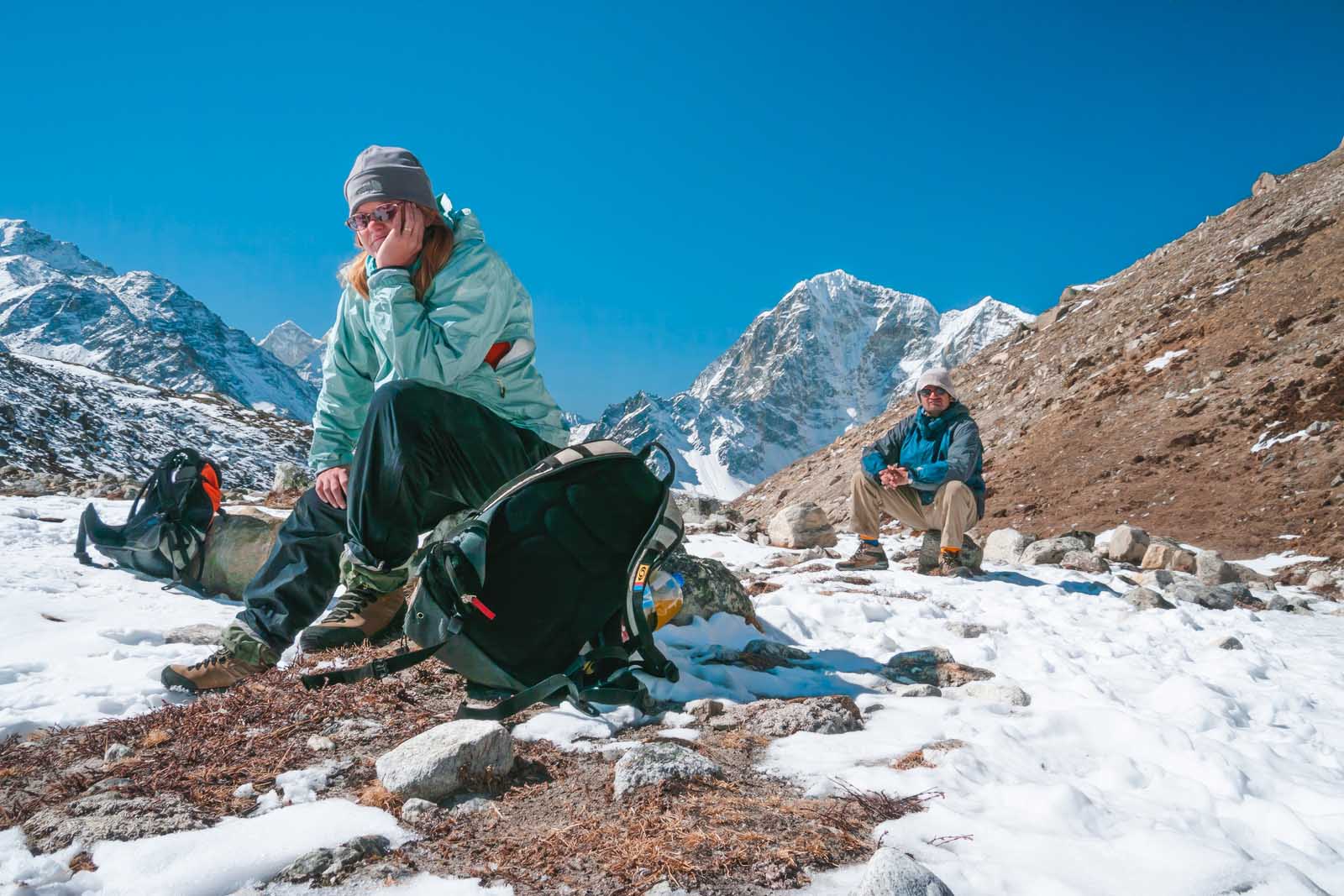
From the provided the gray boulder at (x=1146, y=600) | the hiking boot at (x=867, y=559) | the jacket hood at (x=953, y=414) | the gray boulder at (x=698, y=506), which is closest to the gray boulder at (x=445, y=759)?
the gray boulder at (x=1146, y=600)

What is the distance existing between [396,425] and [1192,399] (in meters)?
22.2

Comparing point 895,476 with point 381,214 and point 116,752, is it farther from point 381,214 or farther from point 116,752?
point 116,752

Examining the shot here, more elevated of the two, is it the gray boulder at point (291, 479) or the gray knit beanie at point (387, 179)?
the gray knit beanie at point (387, 179)

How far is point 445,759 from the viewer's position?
2254 mm

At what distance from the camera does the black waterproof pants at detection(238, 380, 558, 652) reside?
10.9ft

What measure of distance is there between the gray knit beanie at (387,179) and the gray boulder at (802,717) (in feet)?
9.44

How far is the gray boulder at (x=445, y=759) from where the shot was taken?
2209 mm

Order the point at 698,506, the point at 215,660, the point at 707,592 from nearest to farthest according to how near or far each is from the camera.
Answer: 1. the point at 215,660
2. the point at 707,592
3. the point at 698,506

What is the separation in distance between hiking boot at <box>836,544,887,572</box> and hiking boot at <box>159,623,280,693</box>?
5.81 metres

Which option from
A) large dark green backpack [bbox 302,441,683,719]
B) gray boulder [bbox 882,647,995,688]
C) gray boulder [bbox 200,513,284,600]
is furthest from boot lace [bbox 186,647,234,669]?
gray boulder [bbox 882,647,995,688]

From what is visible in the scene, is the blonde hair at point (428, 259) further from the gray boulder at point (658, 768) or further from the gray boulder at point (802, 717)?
the gray boulder at point (802, 717)

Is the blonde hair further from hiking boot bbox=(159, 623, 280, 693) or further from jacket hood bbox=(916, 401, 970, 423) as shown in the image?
jacket hood bbox=(916, 401, 970, 423)

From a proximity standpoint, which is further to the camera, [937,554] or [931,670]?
[937,554]

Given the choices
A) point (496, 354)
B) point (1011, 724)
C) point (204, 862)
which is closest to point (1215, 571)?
point (1011, 724)
